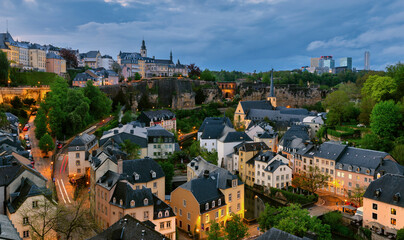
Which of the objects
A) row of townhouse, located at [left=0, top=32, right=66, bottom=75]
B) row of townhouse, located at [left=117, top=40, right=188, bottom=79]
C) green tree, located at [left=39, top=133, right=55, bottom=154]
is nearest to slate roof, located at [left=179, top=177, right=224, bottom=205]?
green tree, located at [left=39, top=133, right=55, bottom=154]

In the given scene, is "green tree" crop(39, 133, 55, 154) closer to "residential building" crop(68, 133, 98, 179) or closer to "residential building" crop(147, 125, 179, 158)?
"residential building" crop(68, 133, 98, 179)

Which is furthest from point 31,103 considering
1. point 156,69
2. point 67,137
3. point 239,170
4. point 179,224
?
point 156,69

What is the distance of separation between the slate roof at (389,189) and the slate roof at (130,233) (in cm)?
2151

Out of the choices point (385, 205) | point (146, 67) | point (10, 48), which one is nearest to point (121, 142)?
point (385, 205)

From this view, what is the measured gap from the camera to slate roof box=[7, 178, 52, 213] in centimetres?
2302

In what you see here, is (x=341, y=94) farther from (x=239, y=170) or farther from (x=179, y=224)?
(x=179, y=224)

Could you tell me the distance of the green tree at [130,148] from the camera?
40.5m

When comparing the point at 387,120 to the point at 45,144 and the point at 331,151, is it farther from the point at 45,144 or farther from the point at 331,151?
the point at 45,144

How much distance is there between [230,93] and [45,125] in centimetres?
7184

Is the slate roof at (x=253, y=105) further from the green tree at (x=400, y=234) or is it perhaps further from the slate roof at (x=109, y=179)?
the slate roof at (x=109, y=179)

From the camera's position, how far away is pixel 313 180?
126 ft

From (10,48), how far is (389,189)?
267ft

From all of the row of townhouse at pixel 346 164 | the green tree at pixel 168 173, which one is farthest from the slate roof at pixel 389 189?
the green tree at pixel 168 173

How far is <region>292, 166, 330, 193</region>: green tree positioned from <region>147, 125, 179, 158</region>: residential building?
18803mm
